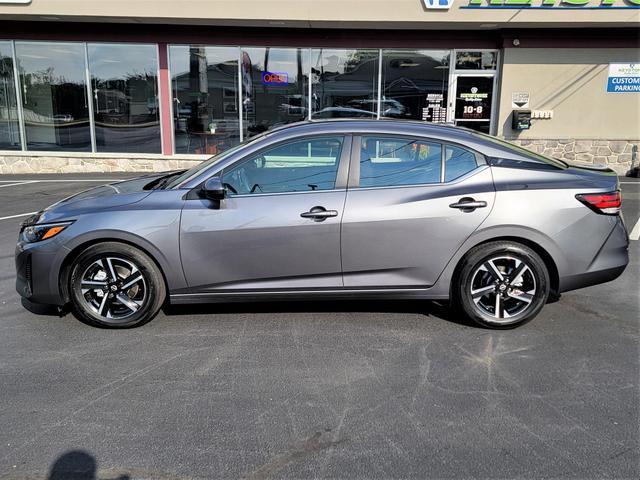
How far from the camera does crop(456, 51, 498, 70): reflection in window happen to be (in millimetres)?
13844

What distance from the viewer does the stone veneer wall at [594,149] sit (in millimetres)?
13836

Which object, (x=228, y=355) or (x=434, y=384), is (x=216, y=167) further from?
(x=434, y=384)

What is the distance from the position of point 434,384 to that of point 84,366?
96.1 inches

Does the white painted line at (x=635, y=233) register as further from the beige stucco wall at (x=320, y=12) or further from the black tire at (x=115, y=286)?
the black tire at (x=115, y=286)

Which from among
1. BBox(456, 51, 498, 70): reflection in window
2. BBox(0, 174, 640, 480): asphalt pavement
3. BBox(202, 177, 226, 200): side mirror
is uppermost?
BBox(456, 51, 498, 70): reflection in window

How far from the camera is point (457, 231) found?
14.0 feet

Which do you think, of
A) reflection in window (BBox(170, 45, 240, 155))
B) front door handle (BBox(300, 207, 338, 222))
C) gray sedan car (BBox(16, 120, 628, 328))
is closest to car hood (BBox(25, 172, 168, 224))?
gray sedan car (BBox(16, 120, 628, 328))

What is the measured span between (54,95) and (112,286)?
1249 cm

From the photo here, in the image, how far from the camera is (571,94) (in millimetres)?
13688

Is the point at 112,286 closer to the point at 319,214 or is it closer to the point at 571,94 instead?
the point at 319,214

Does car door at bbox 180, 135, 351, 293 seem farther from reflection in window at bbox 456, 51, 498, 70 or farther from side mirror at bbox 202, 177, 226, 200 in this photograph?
reflection in window at bbox 456, 51, 498, 70

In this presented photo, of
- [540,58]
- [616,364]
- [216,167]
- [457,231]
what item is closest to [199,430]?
[216,167]

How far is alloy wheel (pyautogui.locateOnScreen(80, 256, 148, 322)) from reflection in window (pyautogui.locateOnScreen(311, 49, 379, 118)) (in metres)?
10.6

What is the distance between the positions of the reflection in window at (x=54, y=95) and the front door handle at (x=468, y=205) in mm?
13020
